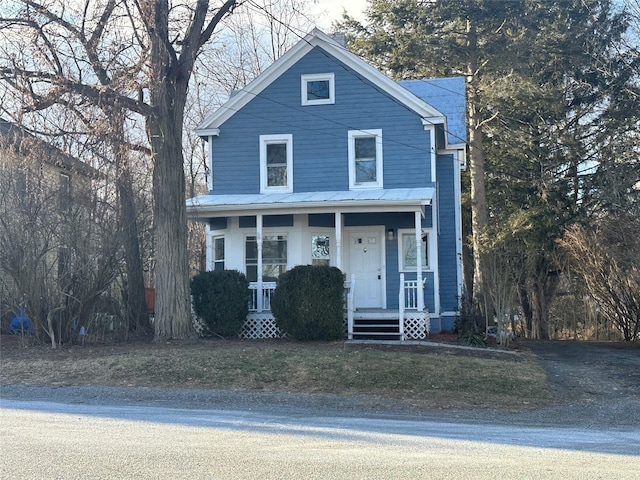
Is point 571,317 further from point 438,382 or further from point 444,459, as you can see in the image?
point 444,459

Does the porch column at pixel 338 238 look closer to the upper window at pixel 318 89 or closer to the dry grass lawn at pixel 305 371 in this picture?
the dry grass lawn at pixel 305 371

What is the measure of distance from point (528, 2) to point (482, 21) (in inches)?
63.1

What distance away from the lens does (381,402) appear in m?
9.88

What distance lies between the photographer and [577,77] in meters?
24.2

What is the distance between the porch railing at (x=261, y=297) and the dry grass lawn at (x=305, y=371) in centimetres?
284

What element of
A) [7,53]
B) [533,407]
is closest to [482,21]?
[7,53]

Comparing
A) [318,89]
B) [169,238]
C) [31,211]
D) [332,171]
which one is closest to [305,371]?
[169,238]

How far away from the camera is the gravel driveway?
9.00m

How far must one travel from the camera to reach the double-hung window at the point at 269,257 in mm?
18089

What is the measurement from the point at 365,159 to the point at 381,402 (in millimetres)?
9744

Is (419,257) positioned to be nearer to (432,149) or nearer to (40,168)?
(432,149)

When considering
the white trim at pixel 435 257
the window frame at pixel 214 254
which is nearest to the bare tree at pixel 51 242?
the window frame at pixel 214 254

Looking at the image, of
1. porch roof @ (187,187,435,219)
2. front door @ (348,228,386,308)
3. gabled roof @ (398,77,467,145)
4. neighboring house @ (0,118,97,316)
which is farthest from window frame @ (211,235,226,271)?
gabled roof @ (398,77,467,145)

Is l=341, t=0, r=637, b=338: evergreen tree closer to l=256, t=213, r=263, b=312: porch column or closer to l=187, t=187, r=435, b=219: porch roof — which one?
l=187, t=187, r=435, b=219: porch roof
